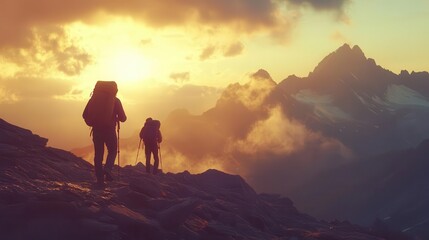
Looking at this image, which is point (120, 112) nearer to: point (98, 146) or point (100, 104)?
point (100, 104)

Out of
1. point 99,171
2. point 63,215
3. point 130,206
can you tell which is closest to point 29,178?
point 99,171

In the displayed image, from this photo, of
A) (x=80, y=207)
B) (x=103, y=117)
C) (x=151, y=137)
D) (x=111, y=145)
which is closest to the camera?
(x=80, y=207)

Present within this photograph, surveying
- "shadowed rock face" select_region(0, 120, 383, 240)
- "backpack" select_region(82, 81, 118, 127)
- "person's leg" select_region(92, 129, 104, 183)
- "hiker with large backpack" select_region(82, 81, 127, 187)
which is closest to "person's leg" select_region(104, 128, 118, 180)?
"hiker with large backpack" select_region(82, 81, 127, 187)

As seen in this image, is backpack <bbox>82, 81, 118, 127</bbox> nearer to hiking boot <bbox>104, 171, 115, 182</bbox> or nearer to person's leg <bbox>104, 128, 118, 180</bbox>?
person's leg <bbox>104, 128, 118, 180</bbox>

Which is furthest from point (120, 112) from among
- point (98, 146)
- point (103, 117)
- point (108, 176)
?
point (108, 176)

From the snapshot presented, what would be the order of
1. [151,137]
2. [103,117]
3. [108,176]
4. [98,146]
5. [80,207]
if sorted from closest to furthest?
[80,207] → [103,117] → [98,146] → [108,176] → [151,137]

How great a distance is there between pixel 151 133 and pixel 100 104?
14.8 m

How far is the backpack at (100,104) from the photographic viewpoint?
21.7 metres

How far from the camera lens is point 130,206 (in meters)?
21.5

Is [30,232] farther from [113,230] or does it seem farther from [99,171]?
[99,171]

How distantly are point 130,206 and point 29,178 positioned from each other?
14.8ft

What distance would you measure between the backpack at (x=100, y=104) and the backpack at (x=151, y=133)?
14466 mm

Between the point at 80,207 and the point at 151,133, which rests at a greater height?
the point at 151,133

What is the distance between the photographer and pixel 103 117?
21719 millimetres
